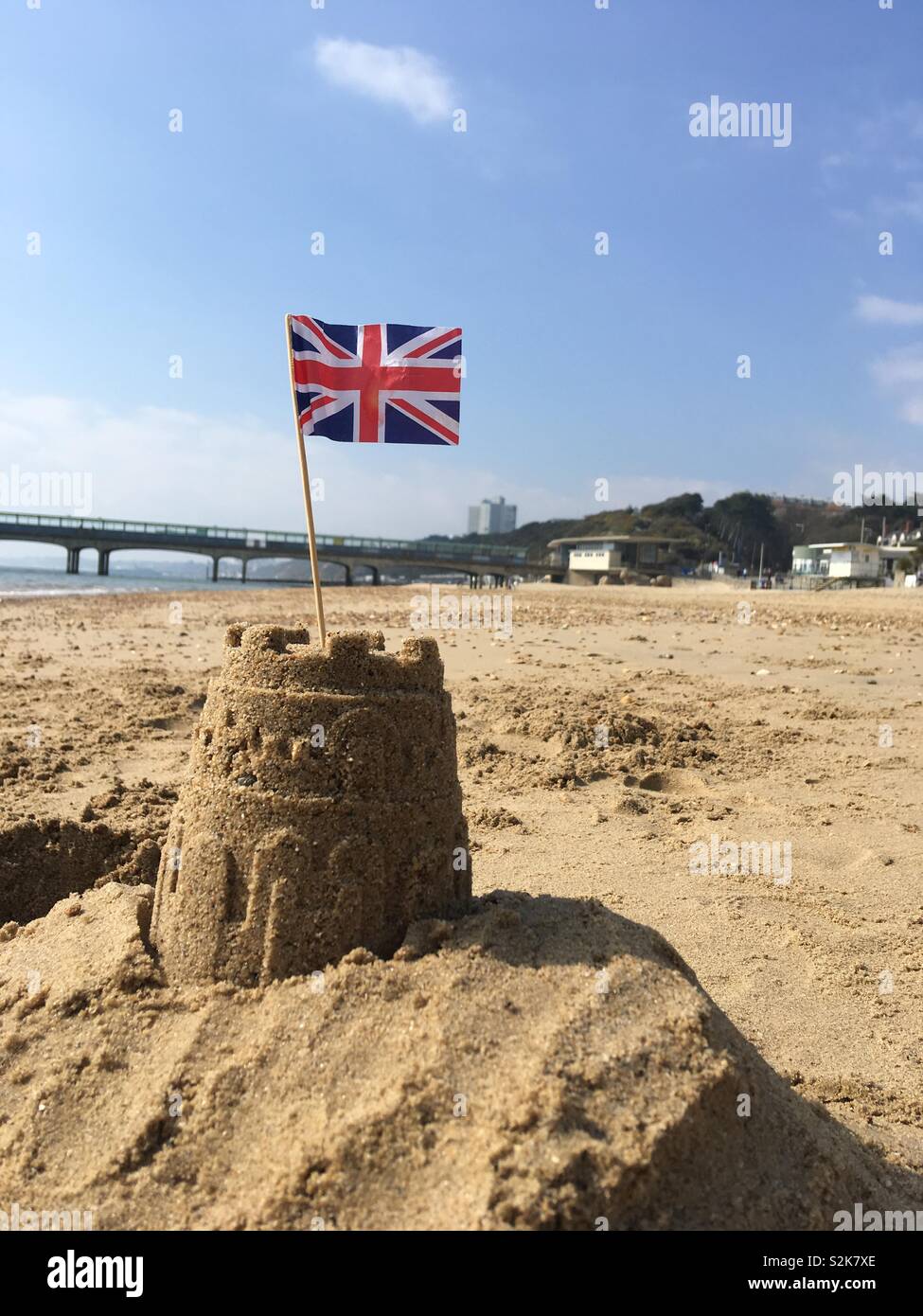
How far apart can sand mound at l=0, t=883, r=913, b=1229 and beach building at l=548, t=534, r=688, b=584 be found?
56.6 m

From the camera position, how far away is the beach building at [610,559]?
6303 centimetres

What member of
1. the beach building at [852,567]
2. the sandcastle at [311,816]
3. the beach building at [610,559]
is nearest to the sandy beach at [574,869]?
the sandcastle at [311,816]

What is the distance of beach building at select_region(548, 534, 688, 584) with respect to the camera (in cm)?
6303

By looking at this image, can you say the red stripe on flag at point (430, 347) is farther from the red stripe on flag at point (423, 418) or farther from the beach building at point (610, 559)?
the beach building at point (610, 559)

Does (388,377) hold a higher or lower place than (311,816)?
higher

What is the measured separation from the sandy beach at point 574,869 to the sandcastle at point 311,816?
8.4 inches

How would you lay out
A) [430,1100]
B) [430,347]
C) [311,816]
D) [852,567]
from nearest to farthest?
1. [430,1100]
2. [311,816]
3. [430,347]
4. [852,567]

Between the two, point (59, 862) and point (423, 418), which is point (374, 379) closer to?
point (423, 418)

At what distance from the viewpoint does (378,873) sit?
307cm

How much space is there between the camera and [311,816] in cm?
301

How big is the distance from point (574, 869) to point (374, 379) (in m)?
3.41

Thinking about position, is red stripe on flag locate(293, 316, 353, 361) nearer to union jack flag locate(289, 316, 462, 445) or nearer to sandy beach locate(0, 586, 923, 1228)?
union jack flag locate(289, 316, 462, 445)

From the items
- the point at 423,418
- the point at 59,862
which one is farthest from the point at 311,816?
the point at 59,862

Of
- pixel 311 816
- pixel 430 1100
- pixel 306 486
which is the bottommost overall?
pixel 430 1100
